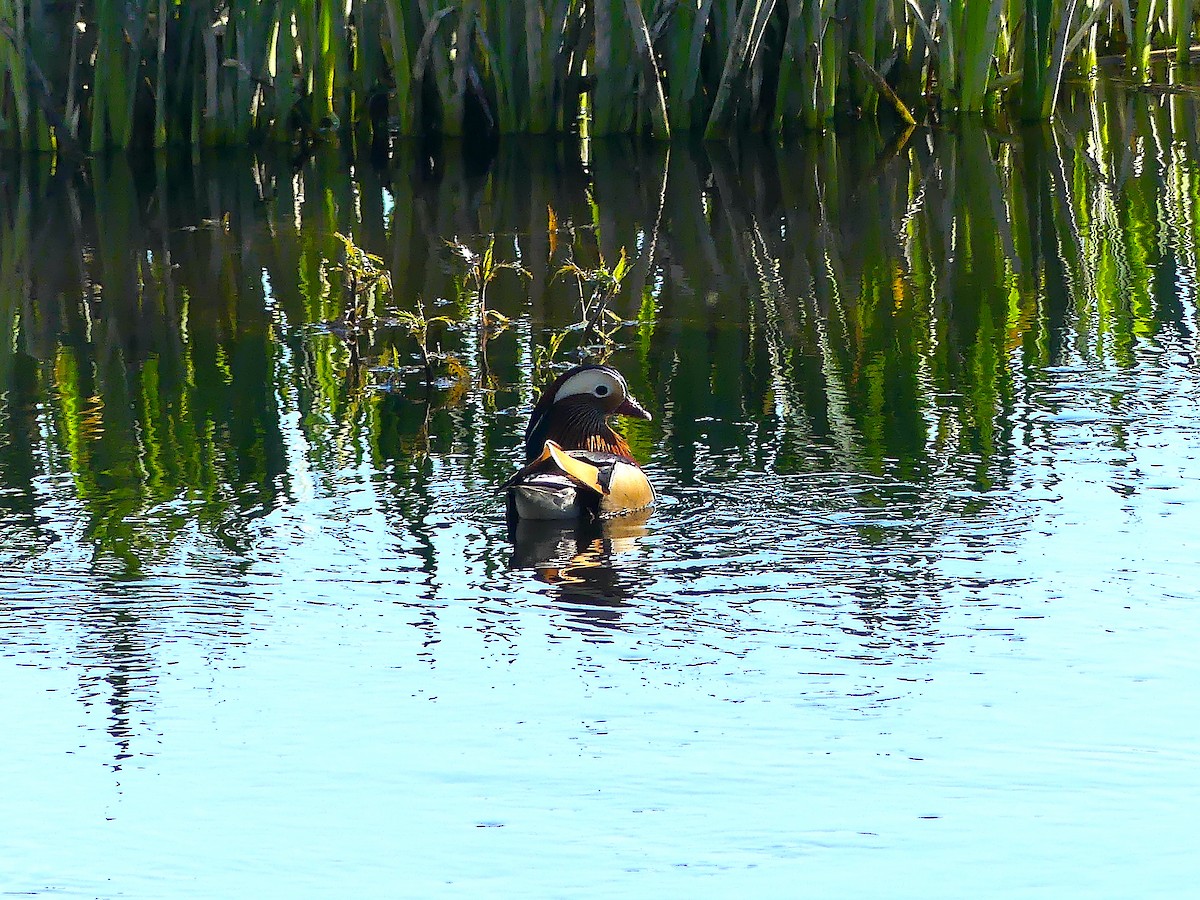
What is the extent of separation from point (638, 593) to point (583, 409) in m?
1.29

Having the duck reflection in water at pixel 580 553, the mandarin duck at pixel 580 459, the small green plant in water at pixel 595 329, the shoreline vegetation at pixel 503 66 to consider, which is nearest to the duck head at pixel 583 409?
the mandarin duck at pixel 580 459

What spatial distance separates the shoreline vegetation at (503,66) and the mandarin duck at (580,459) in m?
7.95

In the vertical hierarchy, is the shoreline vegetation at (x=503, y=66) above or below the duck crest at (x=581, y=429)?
above

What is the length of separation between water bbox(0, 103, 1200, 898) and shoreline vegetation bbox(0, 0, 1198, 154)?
171 inches

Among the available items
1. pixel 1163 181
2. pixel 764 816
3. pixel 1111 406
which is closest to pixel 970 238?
pixel 1163 181

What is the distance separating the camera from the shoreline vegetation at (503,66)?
14.2m

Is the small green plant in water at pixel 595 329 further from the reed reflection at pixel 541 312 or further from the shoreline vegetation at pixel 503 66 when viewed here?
the shoreline vegetation at pixel 503 66

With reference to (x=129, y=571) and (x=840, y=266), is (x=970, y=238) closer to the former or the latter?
(x=840, y=266)

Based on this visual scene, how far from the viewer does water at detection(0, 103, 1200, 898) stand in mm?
3877

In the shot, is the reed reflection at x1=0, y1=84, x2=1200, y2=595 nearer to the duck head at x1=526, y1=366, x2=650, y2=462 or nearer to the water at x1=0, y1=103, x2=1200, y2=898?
the water at x1=0, y1=103, x2=1200, y2=898

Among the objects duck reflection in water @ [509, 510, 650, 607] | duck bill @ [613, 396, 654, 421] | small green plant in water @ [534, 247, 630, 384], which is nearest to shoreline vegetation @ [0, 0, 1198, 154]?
small green plant in water @ [534, 247, 630, 384]

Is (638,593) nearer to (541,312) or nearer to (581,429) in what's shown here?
(581,429)

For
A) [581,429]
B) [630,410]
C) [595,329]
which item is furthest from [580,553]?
[595,329]

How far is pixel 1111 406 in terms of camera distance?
6.92 m
